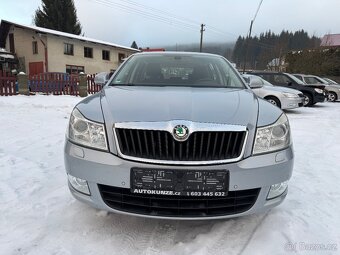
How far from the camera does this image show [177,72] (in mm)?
3814

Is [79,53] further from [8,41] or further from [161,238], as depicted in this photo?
[161,238]

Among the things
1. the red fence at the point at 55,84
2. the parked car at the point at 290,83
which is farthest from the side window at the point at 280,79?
the red fence at the point at 55,84

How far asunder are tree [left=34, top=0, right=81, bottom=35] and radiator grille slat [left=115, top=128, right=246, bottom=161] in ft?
152

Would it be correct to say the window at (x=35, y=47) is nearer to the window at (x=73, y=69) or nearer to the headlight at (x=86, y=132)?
the window at (x=73, y=69)

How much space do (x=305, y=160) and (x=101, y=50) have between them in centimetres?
3295

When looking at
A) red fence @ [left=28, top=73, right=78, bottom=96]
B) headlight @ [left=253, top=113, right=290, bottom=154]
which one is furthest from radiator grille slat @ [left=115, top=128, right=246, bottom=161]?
red fence @ [left=28, top=73, right=78, bottom=96]

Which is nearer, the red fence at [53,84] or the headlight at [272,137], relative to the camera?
the headlight at [272,137]

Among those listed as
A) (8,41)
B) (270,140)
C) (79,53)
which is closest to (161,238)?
(270,140)

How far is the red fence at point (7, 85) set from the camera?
46.6ft

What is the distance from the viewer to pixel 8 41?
3403 cm

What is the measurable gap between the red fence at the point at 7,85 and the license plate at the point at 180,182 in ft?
46.0

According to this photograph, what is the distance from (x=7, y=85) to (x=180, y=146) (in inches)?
561

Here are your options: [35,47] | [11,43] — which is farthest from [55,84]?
[11,43]

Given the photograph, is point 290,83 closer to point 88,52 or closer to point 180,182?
point 180,182
